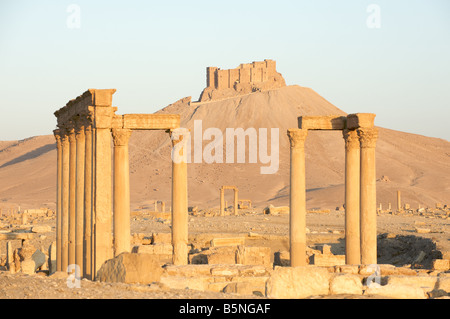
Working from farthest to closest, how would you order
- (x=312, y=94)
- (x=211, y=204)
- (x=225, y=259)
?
(x=312, y=94), (x=211, y=204), (x=225, y=259)

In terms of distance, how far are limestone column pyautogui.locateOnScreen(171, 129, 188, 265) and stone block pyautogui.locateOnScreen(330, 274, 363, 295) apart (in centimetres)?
1099

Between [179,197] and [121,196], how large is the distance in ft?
6.98

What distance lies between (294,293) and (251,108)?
448ft

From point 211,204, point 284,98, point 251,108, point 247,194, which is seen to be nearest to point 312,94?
point 284,98

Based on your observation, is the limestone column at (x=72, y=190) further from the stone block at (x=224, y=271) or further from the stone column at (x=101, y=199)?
the stone block at (x=224, y=271)

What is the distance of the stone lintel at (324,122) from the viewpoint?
26.4 metres

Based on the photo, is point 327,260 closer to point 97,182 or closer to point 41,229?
point 97,182

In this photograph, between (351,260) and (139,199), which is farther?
(139,199)

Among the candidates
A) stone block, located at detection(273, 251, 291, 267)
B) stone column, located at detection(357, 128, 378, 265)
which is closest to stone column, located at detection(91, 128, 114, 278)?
stone block, located at detection(273, 251, 291, 267)

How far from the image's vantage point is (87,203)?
25031 millimetres

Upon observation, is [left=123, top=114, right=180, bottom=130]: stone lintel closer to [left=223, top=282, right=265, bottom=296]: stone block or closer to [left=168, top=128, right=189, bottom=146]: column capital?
[left=168, top=128, right=189, bottom=146]: column capital

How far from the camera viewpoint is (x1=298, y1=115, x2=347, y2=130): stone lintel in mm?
26359
